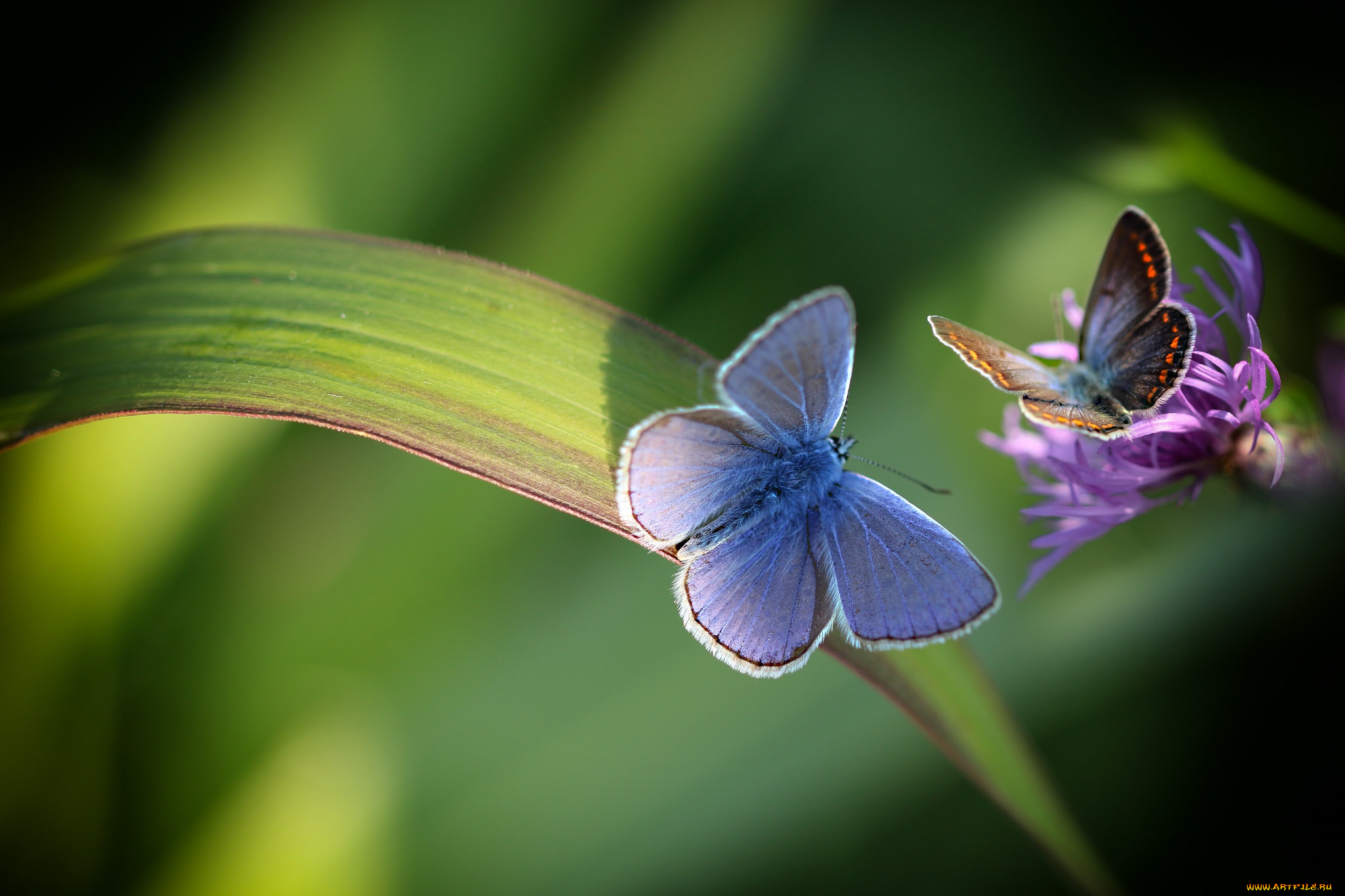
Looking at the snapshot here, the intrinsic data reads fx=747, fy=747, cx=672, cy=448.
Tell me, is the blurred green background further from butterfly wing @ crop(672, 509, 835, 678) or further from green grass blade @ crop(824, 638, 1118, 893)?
butterfly wing @ crop(672, 509, 835, 678)

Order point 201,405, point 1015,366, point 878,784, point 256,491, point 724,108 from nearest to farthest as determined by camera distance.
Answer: point 201,405 < point 1015,366 < point 878,784 < point 256,491 < point 724,108

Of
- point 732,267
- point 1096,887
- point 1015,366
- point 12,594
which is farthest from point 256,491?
point 1096,887

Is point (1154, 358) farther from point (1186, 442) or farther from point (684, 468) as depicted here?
point (684, 468)

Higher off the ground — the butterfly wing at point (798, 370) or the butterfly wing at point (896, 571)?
the butterfly wing at point (798, 370)

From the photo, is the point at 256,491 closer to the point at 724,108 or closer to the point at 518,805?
the point at 518,805

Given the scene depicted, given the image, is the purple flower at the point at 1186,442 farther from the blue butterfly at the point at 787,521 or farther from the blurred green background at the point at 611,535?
the blurred green background at the point at 611,535

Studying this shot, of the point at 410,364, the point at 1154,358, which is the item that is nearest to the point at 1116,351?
the point at 1154,358

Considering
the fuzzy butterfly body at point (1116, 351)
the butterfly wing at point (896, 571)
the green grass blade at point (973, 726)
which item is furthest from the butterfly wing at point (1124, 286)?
the green grass blade at point (973, 726)
